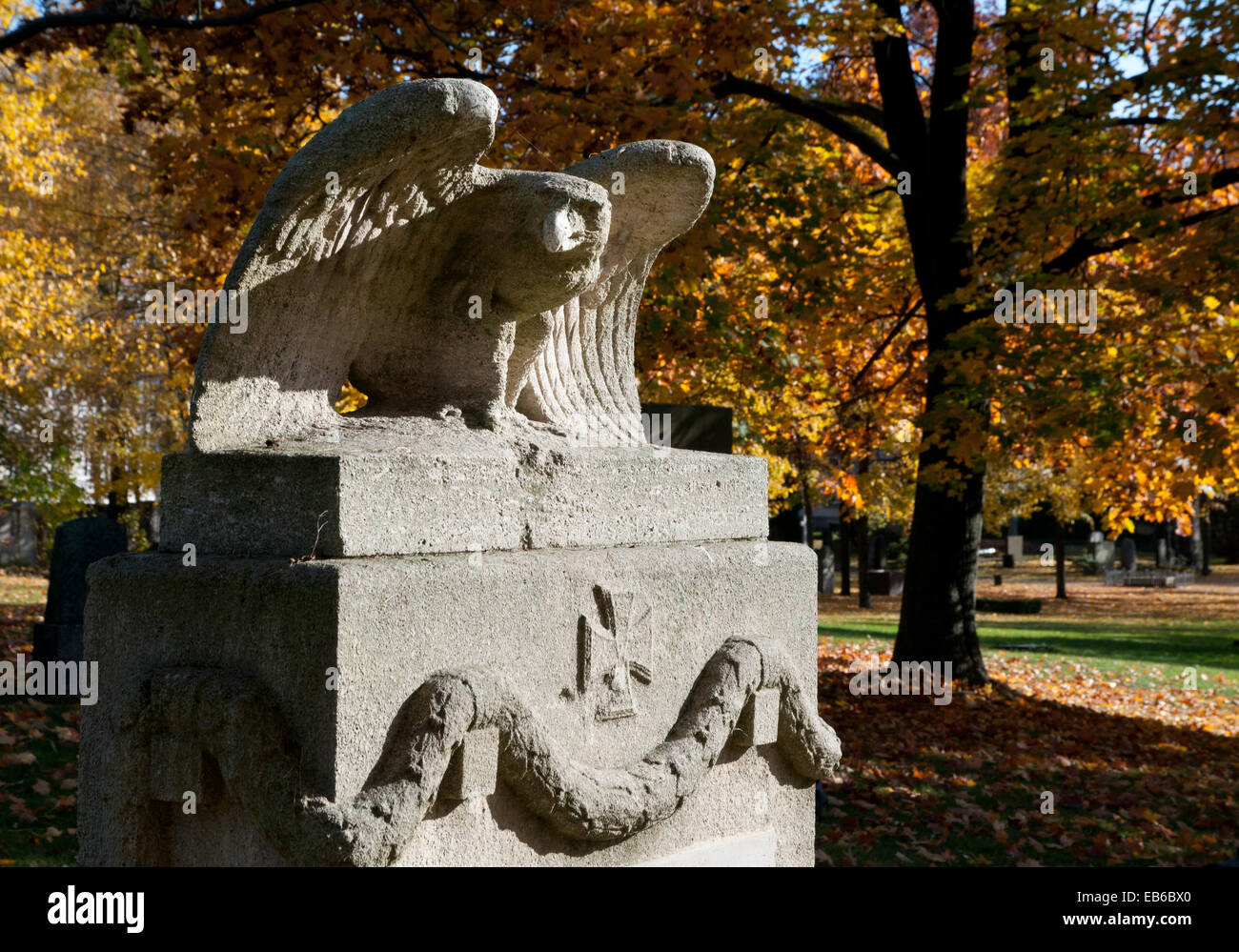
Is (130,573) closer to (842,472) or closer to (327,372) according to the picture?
(327,372)

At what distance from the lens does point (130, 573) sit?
124 inches

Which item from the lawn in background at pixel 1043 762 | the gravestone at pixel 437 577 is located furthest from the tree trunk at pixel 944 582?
the gravestone at pixel 437 577

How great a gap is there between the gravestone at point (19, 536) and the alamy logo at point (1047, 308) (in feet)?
70.9

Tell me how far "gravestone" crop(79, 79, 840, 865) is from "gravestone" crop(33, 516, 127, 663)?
6.60 meters

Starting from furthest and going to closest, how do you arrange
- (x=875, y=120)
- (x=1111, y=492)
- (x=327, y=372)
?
(x=1111, y=492) < (x=875, y=120) < (x=327, y=372)

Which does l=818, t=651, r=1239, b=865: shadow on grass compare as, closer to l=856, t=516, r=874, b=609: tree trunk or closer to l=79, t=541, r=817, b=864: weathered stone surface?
l=79, t=541, r=817, b=864: weathered stone surface

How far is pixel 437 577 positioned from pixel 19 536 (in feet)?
91.1

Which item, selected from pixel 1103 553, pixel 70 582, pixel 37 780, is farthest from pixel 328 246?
pixel 1103 553

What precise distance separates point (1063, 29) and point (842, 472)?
249 inches

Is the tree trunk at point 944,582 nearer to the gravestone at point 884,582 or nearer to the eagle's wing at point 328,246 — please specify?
the eagle's wing at point 328,246

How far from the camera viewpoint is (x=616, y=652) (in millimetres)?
3451

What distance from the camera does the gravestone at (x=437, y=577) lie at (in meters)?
2.85
